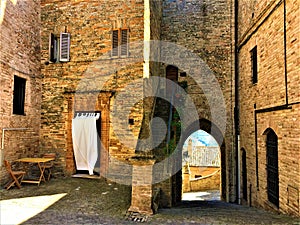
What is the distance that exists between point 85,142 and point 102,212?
3.65 metres

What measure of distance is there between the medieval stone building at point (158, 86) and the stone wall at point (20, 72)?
38 millimetres

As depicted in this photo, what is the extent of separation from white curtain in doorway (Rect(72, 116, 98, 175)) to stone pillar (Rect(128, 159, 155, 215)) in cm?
348

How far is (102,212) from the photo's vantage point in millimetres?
5395

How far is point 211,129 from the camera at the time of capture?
1090cm

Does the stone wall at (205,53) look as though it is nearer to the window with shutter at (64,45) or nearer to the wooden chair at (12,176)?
the window with shutter at (64,45)

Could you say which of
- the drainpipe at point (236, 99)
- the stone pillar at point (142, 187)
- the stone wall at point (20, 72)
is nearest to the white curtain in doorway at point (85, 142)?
the stone wall at point (20, 72)

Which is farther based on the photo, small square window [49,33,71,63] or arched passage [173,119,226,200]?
arched passage [173,119,226,200]

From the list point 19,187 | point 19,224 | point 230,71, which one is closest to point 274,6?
point 230,71

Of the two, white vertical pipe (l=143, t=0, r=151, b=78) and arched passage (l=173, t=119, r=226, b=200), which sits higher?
white vertical pipe (l=143, t=0, r=151, b=78)

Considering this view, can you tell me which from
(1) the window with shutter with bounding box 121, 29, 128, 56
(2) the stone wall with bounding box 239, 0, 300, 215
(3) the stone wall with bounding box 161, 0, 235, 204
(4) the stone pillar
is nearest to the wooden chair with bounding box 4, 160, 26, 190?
(4) the stone pillar

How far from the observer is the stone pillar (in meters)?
5.30

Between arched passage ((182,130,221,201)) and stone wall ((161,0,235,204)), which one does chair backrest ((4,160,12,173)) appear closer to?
stone wall ((161,0,235,204))

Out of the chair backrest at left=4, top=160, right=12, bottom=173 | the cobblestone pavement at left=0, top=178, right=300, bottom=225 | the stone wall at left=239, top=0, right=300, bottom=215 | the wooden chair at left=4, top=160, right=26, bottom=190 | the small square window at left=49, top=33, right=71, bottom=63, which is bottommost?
the cobblestone pavement at left=0, top=178, right=300, bottom=225

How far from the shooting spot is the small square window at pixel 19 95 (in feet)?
26.8
